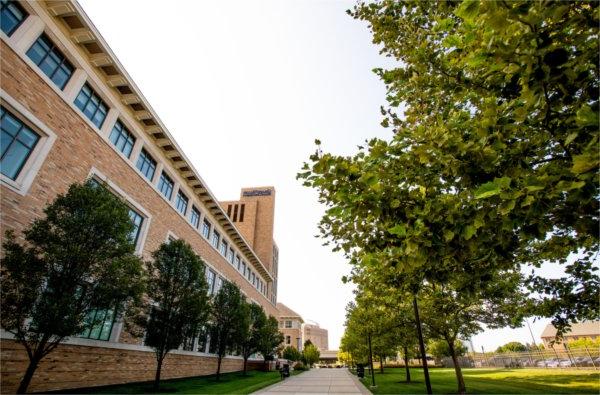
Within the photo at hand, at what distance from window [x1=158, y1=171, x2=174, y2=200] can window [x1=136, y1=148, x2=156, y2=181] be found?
1089mm

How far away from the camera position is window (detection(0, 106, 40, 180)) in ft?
32.9

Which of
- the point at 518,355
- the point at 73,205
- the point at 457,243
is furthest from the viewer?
the point at 518,355

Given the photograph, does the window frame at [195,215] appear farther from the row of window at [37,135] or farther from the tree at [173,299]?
the tree at [173,299]

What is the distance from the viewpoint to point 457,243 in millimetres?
4234

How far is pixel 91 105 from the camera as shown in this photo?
14672 millimetres

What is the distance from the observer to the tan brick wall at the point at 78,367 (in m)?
9.77

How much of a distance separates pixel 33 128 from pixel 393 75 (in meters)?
12.6

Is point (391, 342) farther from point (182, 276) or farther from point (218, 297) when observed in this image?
point (182, 276)

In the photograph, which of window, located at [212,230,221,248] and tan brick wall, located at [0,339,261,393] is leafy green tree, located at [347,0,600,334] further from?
window, located at [212,230,221,248]

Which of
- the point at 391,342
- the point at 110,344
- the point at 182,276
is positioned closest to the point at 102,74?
the point at 182,276

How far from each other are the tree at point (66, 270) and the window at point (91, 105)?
500 centimetres

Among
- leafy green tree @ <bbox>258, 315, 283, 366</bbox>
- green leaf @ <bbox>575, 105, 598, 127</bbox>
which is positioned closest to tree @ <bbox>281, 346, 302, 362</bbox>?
leafy green tree @ <bbox>258, 315, 283, 366</bbox>

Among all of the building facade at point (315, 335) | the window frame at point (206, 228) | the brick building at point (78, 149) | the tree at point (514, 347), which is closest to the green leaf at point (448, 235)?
the brick building at point (78, 149)

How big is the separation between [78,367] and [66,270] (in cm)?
545
